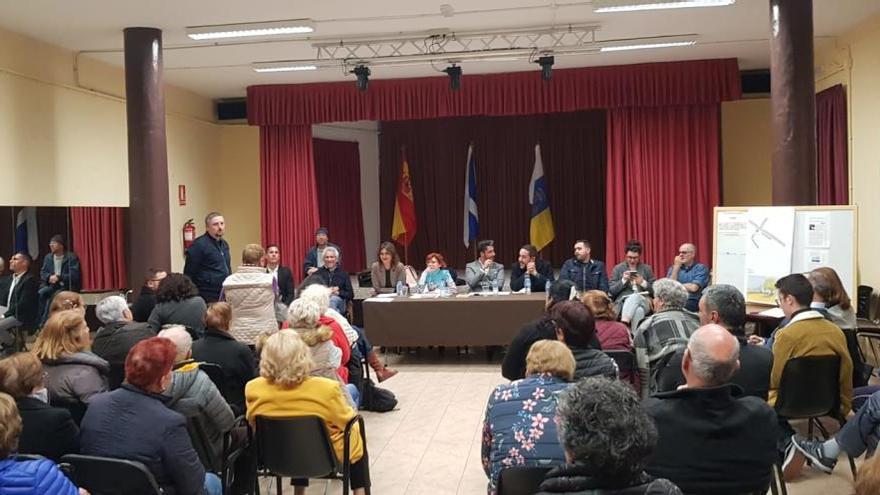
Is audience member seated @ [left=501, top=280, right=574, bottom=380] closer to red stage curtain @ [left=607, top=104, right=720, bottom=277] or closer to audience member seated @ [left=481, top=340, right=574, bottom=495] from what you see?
audience member seated @ [left=481, top=340, right=574, bottom=495]

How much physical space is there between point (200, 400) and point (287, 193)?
772 cm

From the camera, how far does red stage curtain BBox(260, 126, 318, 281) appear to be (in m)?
11.0

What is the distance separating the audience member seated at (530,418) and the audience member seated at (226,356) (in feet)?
5.31

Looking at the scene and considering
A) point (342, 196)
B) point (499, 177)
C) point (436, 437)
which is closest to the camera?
point (436, 437)

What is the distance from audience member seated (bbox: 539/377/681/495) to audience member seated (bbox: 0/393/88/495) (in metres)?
1.63

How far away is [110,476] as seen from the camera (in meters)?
2.95

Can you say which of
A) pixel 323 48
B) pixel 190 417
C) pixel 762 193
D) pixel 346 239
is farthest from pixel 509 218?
pixel 190 417

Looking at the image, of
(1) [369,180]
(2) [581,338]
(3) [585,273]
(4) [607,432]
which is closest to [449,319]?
(3) [585,273]

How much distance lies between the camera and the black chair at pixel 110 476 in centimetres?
292

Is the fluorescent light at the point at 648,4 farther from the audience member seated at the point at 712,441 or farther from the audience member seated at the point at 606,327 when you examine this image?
the audience member seated at the point at 712,441

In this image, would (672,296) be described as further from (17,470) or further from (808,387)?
(17,470)

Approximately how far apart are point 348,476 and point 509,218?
957 centimetres

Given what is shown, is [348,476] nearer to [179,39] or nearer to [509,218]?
[179,39]

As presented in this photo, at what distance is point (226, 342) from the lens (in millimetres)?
4328
